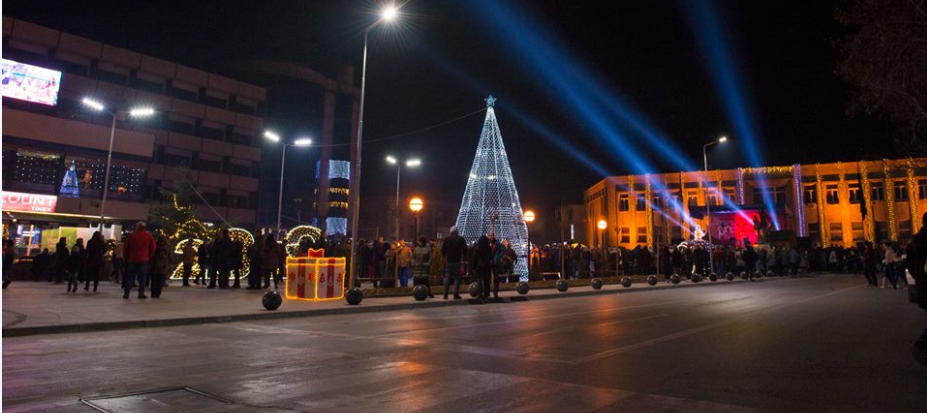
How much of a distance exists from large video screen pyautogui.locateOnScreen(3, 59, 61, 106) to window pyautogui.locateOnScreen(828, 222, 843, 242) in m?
70.8

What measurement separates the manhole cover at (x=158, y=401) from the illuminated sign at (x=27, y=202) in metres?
33.8

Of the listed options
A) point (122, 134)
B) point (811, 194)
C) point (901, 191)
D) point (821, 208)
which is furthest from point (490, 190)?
point (901, 191)

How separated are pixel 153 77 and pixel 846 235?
226 ft

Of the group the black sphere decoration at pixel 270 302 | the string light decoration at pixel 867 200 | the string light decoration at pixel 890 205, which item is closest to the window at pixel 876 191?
the string light decoration at pixel 867 200

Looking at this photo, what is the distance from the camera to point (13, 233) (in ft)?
111

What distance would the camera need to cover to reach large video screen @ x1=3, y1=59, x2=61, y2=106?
Answer: 3489 centimetres

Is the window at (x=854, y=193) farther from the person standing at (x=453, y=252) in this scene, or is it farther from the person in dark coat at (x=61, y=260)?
the person in dark coat at (x=61, y=260)

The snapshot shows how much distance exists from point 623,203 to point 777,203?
55.6 ft

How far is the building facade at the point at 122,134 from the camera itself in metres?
38.0

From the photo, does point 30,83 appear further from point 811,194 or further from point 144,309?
point 811,194

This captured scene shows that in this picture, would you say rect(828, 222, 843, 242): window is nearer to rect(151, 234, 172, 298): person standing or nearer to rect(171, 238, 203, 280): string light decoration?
rect(171, 238, 203, 280): string light decoration

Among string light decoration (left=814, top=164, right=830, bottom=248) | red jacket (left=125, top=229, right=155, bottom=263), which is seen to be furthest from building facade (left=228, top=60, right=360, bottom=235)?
string light decoration (left=814, top=164, right=830, bottom=248)

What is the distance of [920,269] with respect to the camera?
269 inches

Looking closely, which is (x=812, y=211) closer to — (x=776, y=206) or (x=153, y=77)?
(x=776, y=206)
